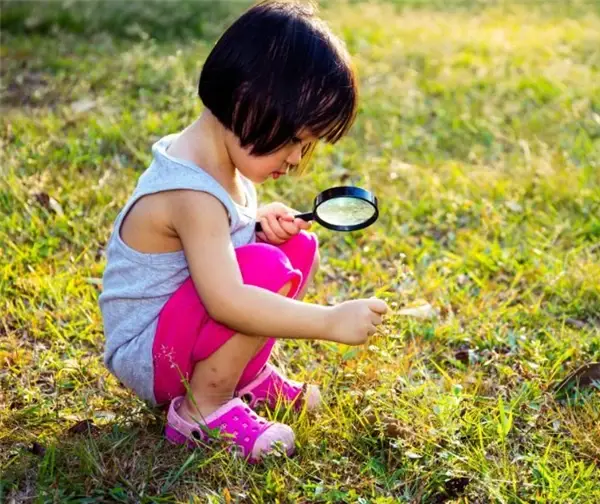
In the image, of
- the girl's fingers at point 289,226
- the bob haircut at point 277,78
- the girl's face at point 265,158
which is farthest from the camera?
the girl's fingers at point 289,226

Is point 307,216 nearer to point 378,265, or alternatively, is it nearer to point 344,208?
point 344,208

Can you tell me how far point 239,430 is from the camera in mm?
2441

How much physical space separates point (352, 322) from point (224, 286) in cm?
34

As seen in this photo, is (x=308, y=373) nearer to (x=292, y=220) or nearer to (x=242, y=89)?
(x=292, y=220)

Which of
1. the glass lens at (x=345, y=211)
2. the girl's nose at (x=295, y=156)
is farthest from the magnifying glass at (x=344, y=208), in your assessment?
the girl's nose at (x=295, y=156)

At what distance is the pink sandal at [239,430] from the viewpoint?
241cm

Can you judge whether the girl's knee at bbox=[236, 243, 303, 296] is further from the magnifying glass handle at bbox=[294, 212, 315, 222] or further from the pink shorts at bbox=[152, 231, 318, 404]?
the magnifying glass handle at bbox=[294, 212, 315, 222]

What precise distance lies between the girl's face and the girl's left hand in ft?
0.67

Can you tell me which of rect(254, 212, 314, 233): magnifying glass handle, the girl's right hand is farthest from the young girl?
rect(254, 212, 314, 233): magnifying glass handle

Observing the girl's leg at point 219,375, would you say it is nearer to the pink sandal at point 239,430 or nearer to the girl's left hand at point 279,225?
the pink sandal at point 239,430

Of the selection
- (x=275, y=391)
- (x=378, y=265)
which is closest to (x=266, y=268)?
(x=275, y=391)

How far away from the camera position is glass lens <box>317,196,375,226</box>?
98.7 inches

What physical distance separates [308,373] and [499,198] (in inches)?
63.8

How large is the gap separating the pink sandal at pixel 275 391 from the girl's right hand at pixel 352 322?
0.34 m
